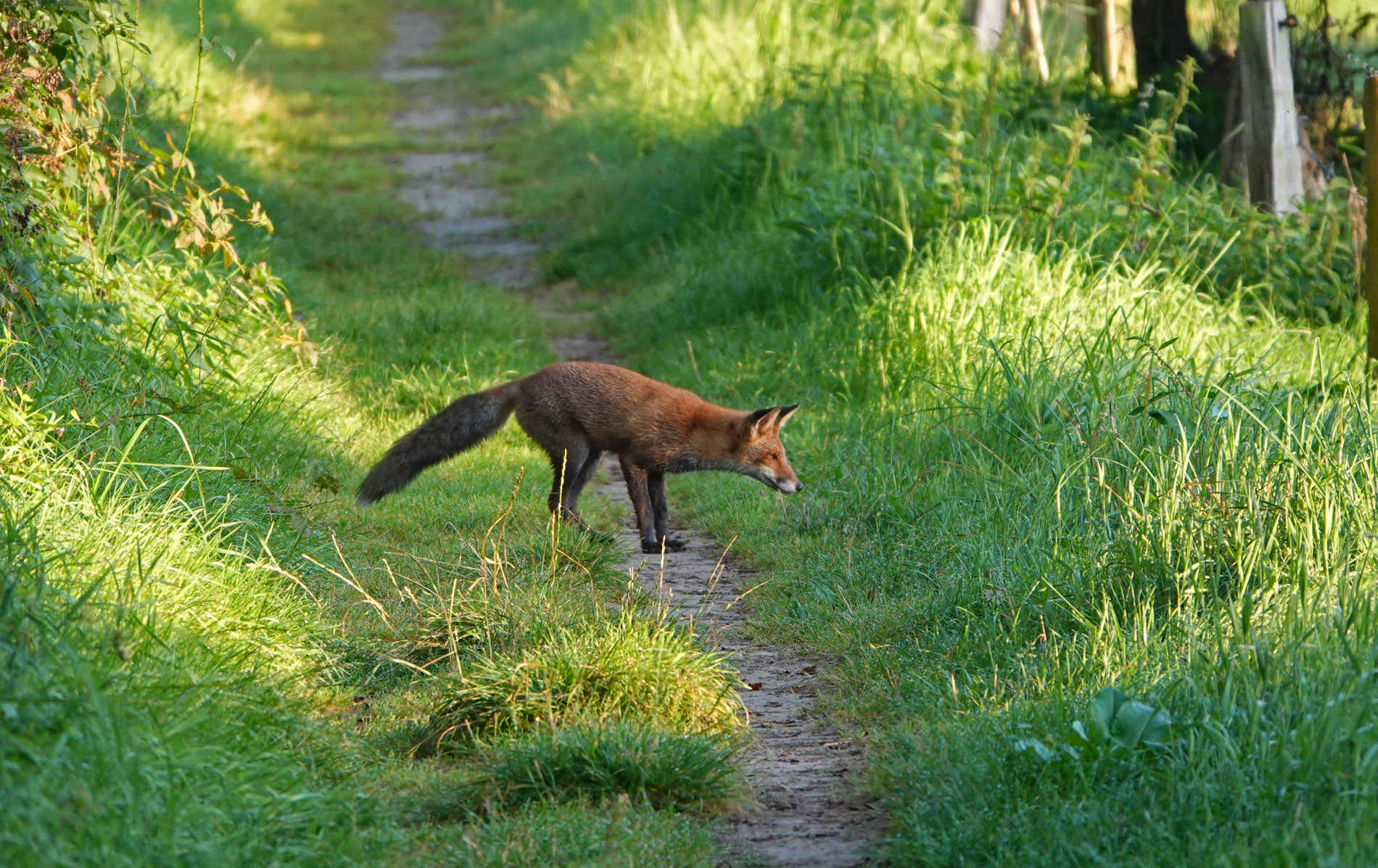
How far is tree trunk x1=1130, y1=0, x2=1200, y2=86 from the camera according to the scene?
11.2 meters

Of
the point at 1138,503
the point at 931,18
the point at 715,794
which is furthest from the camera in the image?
the point at 931,18

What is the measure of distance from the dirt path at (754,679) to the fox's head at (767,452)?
46 centimetres

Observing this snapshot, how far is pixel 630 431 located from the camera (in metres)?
6.82

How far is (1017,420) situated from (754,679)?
93.9 inches

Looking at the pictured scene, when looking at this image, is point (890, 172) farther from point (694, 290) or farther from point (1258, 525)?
point (1258, 525)

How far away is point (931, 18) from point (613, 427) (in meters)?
8.23

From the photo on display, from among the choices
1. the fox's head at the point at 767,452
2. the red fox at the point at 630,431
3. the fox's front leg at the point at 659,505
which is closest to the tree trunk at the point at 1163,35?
the fox's head at the point at 767,452

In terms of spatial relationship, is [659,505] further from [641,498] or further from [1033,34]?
[1033,34]

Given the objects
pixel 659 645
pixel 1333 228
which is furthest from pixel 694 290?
pixel 659 645

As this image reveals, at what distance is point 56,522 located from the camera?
4.21 meters

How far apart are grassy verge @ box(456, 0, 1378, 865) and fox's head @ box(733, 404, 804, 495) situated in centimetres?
20

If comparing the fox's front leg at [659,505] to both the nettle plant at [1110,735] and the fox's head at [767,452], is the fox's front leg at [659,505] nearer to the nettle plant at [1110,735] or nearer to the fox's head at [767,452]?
the fox's head at [767,452]

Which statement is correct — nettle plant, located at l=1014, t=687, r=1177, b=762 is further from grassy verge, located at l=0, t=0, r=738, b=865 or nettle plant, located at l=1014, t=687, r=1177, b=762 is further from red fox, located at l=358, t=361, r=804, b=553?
red fox, located at l=358, t=361, r=804, b=553

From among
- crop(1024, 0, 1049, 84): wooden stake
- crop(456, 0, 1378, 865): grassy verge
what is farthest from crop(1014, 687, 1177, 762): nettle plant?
crop(1024, 0, 1049, 84): wooden stake
